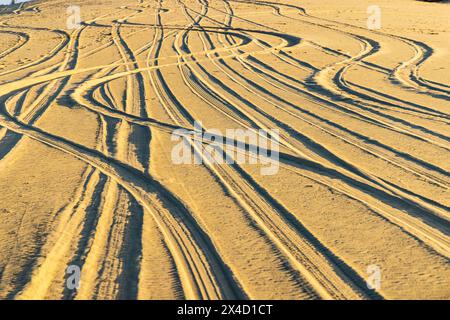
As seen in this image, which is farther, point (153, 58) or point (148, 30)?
point (148, 30)

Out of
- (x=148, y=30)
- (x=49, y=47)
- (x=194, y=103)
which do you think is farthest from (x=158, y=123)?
(x=148, y=30)

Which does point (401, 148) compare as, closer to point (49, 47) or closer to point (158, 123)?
point (158, 123)

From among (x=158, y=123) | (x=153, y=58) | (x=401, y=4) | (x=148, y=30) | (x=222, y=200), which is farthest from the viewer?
(x=401, y=4)

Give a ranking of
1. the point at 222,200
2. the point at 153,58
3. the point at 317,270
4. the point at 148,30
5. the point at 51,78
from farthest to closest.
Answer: the point at 148,30, the point at 153,58, the point at 51,78, the point at 222,200, the point at 317,270

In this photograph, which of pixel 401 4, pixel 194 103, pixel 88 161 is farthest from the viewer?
pixel 401 4

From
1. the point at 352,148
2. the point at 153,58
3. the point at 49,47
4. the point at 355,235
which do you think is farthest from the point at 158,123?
the point at 49,47

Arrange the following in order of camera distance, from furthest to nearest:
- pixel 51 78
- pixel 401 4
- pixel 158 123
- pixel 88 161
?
pixel 401 4
pixel 51 78
pixel 158 123
pixel 88 161
